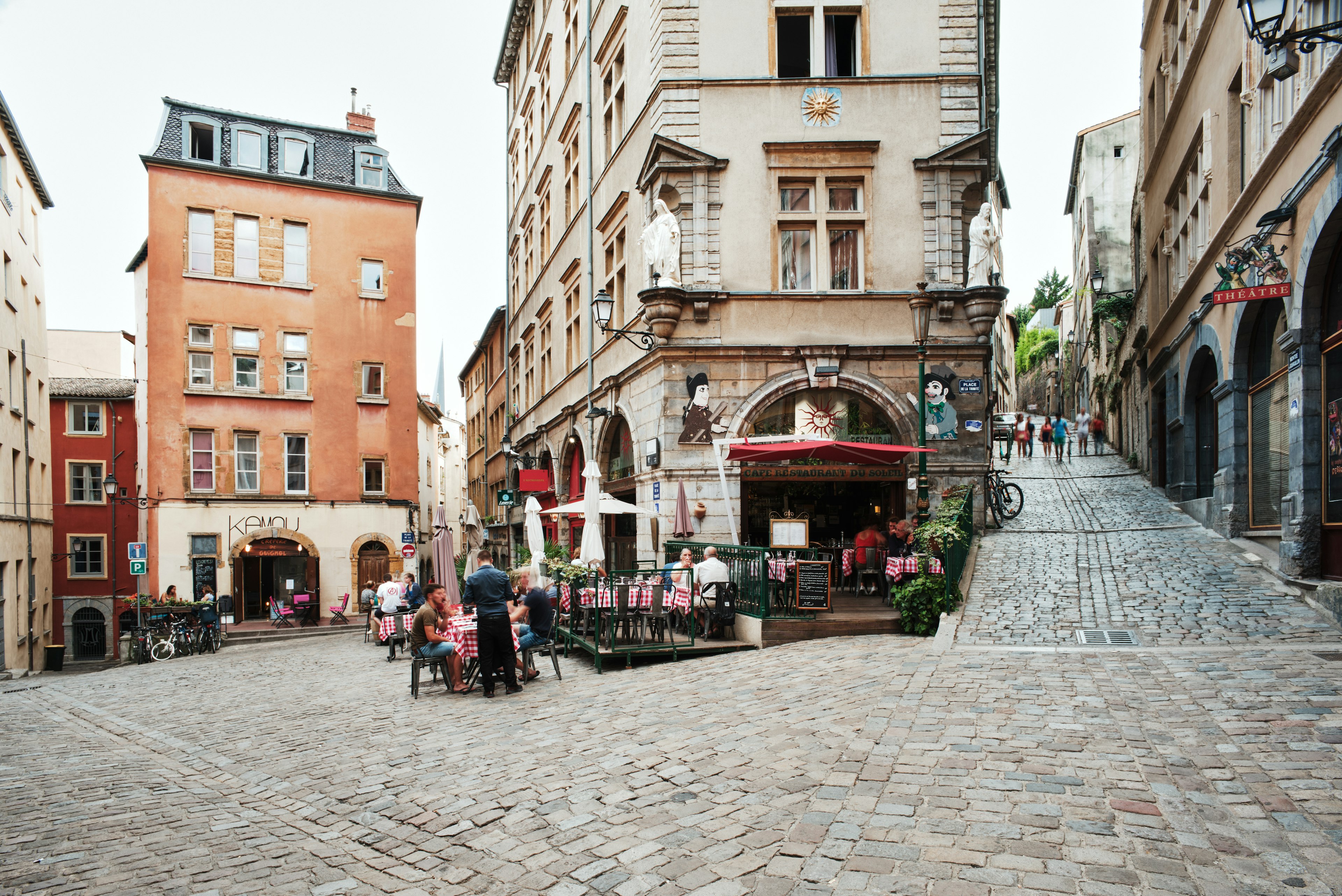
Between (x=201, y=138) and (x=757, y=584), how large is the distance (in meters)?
29.1

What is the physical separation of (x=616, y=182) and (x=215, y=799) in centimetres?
1764

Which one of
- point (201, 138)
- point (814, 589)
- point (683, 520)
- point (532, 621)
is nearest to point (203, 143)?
point (201, 138)

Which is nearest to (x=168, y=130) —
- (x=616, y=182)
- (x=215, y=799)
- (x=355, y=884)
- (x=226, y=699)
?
(x=616, y=182)

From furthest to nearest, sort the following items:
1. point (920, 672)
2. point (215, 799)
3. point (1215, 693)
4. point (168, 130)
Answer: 1. point (168, 130)
2. point (920, 672)
3. point (1215, 693)
4. point (215, 799)

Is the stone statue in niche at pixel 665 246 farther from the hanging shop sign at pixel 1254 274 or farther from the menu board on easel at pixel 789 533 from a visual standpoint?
the hanging shop sign at pixel 1254 274

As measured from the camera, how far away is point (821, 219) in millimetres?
18172

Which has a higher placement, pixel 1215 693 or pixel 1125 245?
pixel 1125 245

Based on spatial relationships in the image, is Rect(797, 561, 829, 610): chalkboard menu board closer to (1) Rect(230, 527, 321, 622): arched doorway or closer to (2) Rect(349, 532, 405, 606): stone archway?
(2) Rect(349, 532, 405, 606): stone archway

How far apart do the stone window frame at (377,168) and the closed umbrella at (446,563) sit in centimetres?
2209

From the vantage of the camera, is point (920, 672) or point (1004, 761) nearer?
point (1004, 761)

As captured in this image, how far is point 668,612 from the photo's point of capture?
42.8 feet

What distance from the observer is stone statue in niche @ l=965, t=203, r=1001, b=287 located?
1755cm

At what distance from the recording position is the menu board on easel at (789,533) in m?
14.2

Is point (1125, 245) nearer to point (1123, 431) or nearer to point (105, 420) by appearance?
point (1123, 431)
